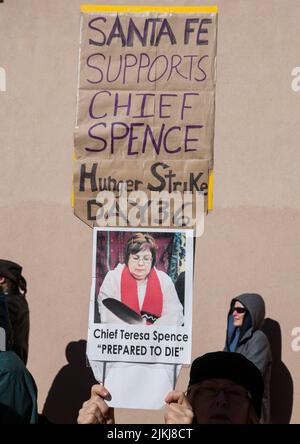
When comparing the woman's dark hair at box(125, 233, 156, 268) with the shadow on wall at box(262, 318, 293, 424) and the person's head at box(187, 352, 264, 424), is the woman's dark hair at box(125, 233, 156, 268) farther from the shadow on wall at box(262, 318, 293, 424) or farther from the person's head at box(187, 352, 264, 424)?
the person's head at box(187, 352, 264, 424)

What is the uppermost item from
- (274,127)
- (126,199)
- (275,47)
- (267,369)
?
(275,47)

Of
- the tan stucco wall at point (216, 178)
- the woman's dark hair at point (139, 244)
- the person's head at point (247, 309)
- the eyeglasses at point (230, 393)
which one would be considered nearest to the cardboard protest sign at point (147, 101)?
the tan stucco wall at point (216, 178)

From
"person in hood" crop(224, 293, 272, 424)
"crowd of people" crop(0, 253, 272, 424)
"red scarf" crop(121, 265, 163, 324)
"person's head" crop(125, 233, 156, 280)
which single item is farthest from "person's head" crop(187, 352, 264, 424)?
"person's head" crop(125, 233, 156, 280)

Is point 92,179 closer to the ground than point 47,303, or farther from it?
farther from it

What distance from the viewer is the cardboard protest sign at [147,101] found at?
6852mm

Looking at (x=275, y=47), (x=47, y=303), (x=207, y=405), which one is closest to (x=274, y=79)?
(x=275, y=47)

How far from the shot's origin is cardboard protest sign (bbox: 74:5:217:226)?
685 cm

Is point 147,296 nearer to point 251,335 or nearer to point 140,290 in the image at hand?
point 140,290

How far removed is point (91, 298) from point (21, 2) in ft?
8.52

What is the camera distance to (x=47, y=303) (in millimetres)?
6910

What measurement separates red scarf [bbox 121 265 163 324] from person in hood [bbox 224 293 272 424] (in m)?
0.58

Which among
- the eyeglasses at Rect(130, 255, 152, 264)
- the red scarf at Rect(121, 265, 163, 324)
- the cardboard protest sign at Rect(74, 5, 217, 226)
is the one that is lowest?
the red scarf at Rect(121, 265, 163, 324)

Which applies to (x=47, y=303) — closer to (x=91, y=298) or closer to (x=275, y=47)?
(x=91, y=298)

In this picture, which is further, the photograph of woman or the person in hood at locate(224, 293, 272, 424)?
the photograph of woman
